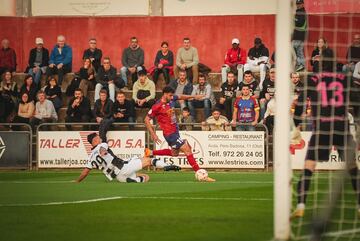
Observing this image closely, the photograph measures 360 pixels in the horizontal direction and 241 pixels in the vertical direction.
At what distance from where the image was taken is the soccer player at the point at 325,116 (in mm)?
12469

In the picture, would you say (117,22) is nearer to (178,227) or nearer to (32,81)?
(32,81)

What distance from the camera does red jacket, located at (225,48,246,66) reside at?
2745 cm

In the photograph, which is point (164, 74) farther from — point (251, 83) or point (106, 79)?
point (251, 83)

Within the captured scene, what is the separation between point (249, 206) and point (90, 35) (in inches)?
688

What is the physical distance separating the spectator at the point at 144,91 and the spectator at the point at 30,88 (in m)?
2.97

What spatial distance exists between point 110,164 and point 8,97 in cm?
854

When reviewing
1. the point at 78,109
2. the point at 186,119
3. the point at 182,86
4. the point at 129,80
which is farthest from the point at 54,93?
the point at 186,119

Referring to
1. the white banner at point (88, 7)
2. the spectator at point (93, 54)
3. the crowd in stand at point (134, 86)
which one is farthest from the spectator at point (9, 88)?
the white banner at point (88, 7)

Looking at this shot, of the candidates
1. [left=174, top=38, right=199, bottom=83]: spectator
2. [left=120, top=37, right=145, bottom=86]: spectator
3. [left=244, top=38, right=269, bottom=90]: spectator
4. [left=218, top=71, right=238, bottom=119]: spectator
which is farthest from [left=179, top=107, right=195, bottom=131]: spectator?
[left=120, top=37, right=145, bottom=86]: spectator

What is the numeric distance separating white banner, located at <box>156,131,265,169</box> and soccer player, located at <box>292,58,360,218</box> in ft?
36.0

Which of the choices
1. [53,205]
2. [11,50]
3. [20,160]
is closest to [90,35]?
[11,50]

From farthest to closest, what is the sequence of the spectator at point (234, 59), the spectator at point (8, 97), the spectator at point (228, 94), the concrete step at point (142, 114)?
the spectator at point (234, 59), the spectator at point (8, 97), the concrete step at point (142, 114), the spectator at point (228, 94)

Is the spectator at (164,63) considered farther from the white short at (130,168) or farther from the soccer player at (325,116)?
the soccer player at (325,116)

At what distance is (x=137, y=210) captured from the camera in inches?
543
